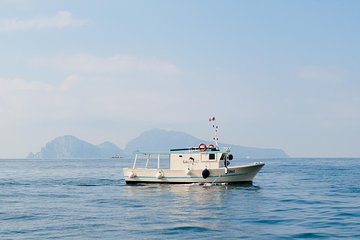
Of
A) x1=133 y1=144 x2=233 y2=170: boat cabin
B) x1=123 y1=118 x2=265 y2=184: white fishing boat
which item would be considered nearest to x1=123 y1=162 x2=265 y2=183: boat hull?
x1=123 y1=118 x2=265 y2=184: white fishing boat

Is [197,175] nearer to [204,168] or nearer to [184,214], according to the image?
[204,168]

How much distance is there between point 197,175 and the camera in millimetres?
52562

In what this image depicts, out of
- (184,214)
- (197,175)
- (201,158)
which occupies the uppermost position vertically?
(201,158)

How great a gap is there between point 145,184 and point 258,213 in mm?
25706

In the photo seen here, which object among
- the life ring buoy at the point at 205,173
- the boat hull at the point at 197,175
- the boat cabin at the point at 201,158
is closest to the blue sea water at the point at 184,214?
the life ring buoy at the point at 205,173

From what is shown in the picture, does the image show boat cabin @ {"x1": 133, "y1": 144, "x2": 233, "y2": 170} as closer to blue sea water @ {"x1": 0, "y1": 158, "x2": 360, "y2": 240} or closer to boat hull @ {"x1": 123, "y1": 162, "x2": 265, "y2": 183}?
boat hull @ {"x1": 123, "y1": 162, "x2": 265, "y2": 183}

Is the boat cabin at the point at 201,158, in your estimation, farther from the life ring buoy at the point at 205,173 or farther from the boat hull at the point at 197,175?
the life ring buoy at the point at 205,173

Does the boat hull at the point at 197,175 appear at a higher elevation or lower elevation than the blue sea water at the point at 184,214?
higher

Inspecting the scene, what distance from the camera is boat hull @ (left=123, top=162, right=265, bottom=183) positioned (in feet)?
171

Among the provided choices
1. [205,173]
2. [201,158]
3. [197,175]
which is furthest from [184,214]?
[201,158]

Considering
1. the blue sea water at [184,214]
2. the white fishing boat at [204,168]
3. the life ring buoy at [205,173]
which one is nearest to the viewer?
the blue sea water at [184,214]

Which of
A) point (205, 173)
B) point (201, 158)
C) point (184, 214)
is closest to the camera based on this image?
point (184, 214)

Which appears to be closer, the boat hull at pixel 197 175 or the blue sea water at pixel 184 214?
the blue sea water at pixel 184 214

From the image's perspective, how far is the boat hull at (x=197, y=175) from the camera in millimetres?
52125
